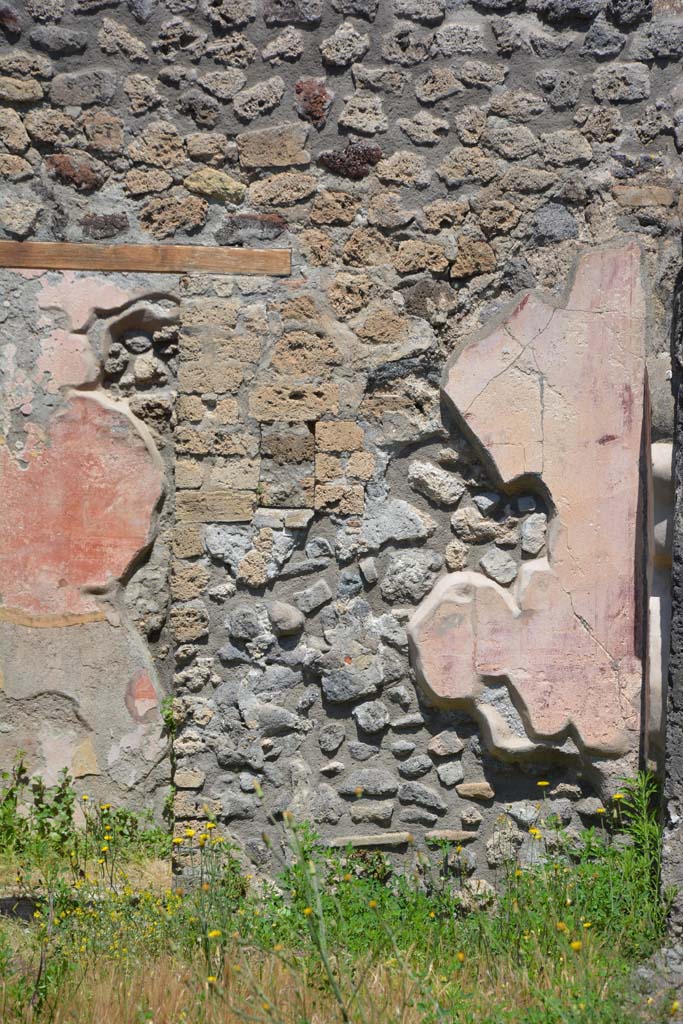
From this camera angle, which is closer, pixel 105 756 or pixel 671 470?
pixel 671 470

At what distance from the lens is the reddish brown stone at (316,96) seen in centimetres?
332

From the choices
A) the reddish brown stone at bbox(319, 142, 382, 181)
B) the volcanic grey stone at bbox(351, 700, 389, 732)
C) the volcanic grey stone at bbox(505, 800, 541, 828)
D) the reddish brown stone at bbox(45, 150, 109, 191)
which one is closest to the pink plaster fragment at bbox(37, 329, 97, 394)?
the reddish brown stone at bbox(45, 150, 109, 191)

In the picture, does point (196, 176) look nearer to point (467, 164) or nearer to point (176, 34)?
point (176, 34)

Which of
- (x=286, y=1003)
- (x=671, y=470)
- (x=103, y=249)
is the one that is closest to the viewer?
(x=286, y=1003)

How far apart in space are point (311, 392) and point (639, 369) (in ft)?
3.74

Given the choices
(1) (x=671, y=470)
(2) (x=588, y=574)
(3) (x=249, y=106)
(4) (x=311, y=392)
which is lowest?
(2) (x=588, y=574)

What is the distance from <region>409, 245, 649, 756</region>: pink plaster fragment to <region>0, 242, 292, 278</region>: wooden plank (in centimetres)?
95

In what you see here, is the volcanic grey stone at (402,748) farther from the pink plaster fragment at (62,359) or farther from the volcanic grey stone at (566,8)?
the volcanic grey stone at (566,8)

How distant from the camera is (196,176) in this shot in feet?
11.0

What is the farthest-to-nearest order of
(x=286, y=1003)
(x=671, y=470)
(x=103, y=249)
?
(x=103, y=249) < (x=671, y=470) < (x=286, y=1003)

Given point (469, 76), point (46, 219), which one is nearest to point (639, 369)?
point (469, 76)

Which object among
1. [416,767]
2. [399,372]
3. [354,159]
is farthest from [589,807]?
[354,159]

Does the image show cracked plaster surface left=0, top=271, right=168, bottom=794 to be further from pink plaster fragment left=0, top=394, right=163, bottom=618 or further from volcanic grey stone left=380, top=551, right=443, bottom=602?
volcanic grey stone left=380, top=551, right=443, bottom=602

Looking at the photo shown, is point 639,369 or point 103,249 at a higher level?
point 103,249
